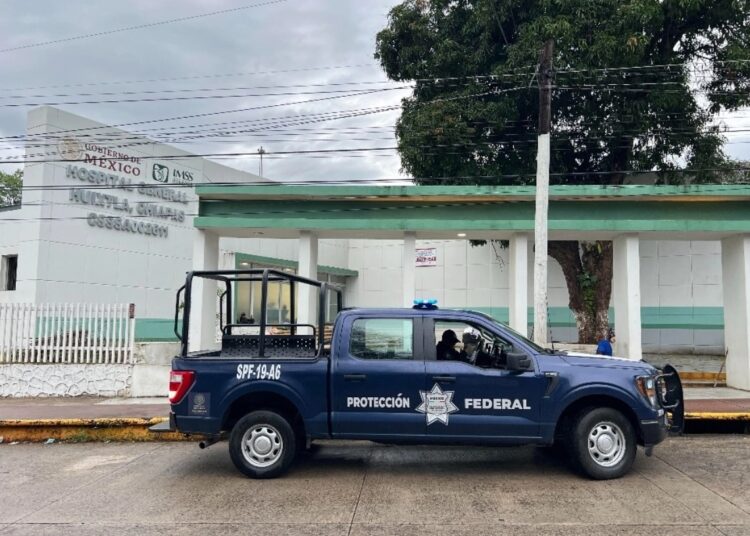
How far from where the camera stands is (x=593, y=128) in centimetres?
1755

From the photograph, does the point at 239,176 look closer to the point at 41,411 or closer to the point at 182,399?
the point at 41,411

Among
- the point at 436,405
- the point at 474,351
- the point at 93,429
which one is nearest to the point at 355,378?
the point at 436,405

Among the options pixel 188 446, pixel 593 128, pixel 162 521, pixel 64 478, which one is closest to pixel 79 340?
pixel 188 446

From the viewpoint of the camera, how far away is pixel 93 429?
8.92 meters

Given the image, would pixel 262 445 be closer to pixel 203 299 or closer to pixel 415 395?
pixel 415 395

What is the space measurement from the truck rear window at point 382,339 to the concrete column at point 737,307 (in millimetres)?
9598

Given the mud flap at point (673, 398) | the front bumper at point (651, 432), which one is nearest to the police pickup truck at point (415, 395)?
the front bumper at point (651, 432)

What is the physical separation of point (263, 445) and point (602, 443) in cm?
370

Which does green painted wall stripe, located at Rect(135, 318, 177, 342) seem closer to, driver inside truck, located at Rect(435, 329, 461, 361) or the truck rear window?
the truck rear window

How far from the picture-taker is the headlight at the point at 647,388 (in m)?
6.16

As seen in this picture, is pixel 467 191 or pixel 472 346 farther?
pixel 467 191

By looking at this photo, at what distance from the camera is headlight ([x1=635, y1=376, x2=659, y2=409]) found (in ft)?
20.2

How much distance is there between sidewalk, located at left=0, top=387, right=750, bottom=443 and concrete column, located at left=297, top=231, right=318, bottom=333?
3.42 meters

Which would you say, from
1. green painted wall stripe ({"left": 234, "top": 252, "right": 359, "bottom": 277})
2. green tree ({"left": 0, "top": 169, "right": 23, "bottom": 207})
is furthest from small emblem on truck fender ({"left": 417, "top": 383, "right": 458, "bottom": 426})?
green tree ({"left": 0, "top": 169, "right": 23, "bottom": 207})
